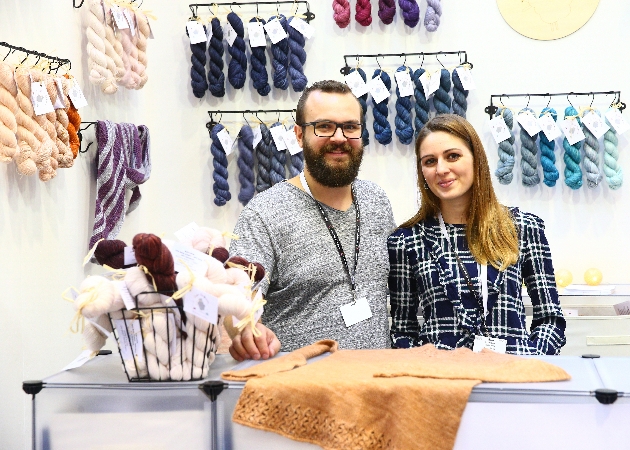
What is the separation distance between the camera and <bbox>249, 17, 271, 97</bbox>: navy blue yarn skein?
409 cm

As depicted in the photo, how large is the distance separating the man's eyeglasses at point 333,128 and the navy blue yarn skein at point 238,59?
203cm

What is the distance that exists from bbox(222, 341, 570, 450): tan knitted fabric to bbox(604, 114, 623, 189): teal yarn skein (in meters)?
2.81

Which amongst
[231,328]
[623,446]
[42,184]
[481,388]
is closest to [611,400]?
[623,446]

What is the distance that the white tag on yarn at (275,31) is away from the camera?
400cm

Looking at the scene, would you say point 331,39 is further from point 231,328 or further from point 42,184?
point 231,328

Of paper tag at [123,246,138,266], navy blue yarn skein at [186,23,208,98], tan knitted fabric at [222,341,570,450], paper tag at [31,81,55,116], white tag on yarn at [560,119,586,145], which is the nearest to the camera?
tan knitted fabric at [222,341,570,450]

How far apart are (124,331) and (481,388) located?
0.59m

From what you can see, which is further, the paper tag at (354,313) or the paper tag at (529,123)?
the paper tag at (529,123)

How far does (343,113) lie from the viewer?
83.5 inches

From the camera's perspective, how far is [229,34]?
13.4 feet

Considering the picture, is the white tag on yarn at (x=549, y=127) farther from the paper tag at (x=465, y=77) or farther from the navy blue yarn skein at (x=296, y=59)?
the navy blue yarn skein at (x=296, y=59)

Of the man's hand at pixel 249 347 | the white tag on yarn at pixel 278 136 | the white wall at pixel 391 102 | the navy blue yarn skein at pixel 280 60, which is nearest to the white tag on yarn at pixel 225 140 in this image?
the white wall at pixel 391 102

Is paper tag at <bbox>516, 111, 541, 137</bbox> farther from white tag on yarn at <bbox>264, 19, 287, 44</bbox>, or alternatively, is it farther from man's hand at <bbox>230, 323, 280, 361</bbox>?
man's hand at <bbox>230, 323, 280, 361</bbox>

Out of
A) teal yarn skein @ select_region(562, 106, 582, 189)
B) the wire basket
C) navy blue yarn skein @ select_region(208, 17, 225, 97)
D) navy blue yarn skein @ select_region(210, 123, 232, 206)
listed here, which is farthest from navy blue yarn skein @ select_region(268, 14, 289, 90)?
the wire basket
